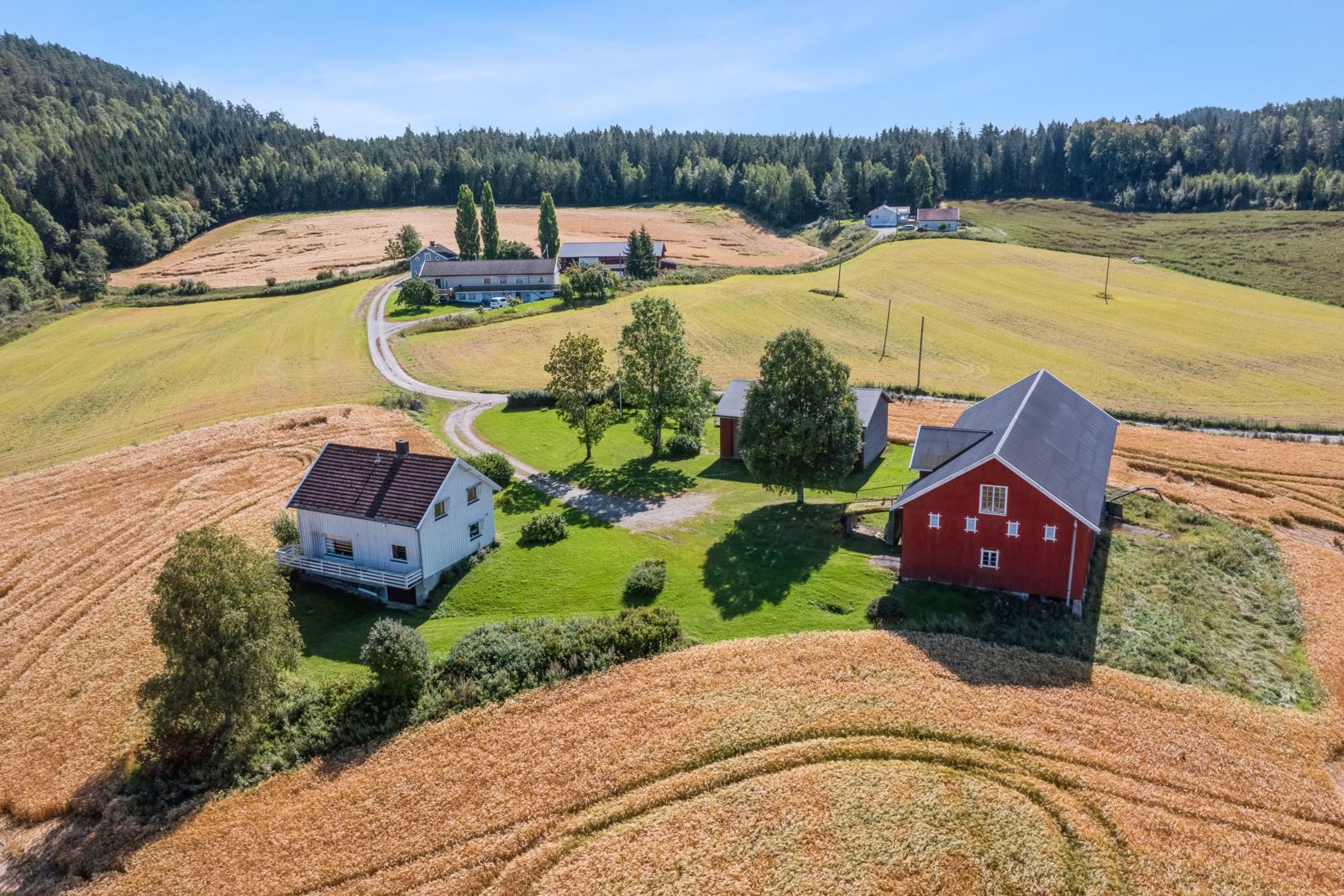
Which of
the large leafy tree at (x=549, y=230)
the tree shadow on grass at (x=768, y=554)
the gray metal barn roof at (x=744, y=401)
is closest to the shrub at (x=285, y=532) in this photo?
the tree shadow on grass at (x=768, y=554)

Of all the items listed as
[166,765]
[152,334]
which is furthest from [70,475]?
[152,334]

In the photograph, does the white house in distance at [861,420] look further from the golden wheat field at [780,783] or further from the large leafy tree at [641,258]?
the large leafy tree at [641,258]

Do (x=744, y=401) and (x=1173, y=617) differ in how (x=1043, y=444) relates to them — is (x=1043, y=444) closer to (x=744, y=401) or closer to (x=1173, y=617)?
(x=1173, y=617)

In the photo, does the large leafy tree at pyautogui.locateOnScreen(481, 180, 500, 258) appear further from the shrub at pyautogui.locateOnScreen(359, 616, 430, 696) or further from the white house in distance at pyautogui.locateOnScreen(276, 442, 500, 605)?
the shrub at pyautogui.locateOnScreen(359, 616, 430, 696)

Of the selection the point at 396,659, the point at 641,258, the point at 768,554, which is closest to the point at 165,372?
the point at 641,258

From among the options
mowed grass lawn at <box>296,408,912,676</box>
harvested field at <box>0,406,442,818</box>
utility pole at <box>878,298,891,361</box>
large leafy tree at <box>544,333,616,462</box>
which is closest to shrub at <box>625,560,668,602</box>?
mowed grass lawn at <box>296,408,912,676</box>

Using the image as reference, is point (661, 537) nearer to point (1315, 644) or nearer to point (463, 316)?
point (1315, 644)

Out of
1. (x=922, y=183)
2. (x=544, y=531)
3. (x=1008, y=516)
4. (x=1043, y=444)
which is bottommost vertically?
(x=544, y=531)
